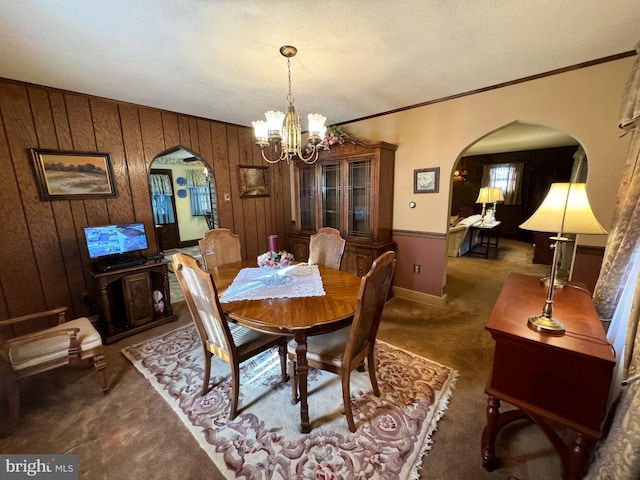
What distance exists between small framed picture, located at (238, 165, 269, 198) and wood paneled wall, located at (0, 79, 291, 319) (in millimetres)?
611

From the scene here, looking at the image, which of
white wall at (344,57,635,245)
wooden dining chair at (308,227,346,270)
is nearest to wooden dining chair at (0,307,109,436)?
wooden dining chair at (308,227,346,270)

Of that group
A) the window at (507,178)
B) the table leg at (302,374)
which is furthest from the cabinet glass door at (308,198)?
the window at (507,178)

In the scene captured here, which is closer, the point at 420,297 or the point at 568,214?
the point at 568,214

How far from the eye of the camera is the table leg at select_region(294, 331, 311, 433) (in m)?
1.47

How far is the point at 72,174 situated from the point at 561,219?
3.97 m

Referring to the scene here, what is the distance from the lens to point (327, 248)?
2680 mm

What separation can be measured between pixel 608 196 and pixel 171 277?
5.74m

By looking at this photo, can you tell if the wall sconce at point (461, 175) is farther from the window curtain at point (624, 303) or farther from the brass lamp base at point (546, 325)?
the brass lamp base at point (546, 325)

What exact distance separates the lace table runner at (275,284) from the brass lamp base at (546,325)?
45.1 inches

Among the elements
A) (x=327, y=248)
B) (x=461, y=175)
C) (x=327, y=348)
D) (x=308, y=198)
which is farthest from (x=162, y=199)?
(x=461, y=175)

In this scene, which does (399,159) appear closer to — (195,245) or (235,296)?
(235,296)

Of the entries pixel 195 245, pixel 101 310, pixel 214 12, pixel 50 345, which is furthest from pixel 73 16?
pixel 195 245

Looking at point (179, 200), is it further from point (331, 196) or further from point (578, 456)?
point (578, 456)

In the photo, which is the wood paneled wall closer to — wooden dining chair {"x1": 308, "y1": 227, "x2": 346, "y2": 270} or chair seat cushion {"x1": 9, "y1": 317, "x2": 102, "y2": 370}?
chair seat cushion {"x1": 9, "y1": 317, "x2": 102, "y2": 370}
